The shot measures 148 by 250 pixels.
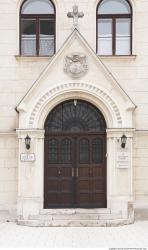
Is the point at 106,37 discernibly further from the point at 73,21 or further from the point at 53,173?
the point at 53,173

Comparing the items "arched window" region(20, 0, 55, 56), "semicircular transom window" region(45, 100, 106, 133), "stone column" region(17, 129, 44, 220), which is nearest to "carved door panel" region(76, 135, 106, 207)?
"semicircular transom window" region(45, 100, 106, 133)

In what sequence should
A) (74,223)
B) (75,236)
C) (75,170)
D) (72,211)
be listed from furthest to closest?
(75,170), (72,211), (74,223), (75,236)

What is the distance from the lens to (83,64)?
47.4 feet

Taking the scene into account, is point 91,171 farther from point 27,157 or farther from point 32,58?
point 32,58

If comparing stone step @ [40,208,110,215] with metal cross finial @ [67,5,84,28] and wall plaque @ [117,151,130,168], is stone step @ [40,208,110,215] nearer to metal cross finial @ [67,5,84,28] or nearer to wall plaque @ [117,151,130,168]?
wall plaque @ [117,151,130,168]

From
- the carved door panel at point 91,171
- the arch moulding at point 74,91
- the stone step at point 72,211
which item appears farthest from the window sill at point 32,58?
the stone step at point 72,211

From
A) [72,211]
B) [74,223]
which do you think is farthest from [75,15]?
[74,223]

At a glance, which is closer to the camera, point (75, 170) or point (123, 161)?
point (123, 161)

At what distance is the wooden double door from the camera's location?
14.7 m

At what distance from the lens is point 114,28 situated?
593 inches

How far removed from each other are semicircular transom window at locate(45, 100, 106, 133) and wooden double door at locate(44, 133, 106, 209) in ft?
0.60

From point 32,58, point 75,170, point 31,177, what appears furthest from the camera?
point 32,58

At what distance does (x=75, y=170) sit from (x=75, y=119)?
1491 millimetres

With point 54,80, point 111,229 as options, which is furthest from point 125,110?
point 111,229
